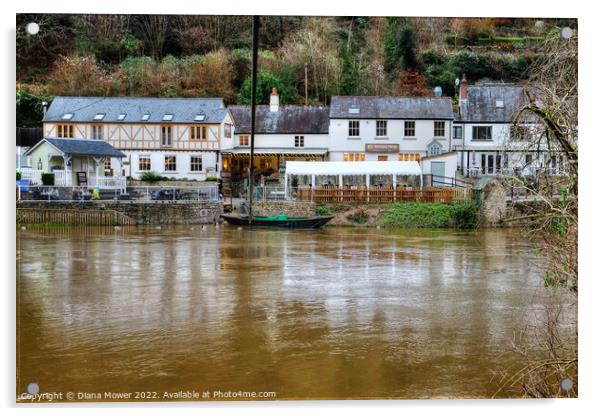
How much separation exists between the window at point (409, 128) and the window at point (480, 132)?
1963mm

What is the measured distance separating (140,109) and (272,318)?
16.5 meters

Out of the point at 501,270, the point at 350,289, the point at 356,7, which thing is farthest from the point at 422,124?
the point at 356,7

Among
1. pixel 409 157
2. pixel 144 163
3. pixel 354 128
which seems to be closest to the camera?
pixel 409 157

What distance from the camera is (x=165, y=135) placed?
79.5 feet

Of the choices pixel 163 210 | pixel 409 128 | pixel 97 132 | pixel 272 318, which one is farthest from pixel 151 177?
pixel 272 318

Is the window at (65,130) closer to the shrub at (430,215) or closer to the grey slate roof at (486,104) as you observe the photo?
the shrub at (430,215)

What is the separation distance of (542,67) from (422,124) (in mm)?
17091

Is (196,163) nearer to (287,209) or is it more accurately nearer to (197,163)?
(197,163)

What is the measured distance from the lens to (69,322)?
768cm

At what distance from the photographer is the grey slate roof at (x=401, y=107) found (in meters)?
21.6

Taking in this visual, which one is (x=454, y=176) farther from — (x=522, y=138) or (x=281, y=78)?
(x=522, y=138)

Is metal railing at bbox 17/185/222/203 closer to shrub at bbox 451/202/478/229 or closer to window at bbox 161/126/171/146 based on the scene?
window at bbox 161/126/171/146

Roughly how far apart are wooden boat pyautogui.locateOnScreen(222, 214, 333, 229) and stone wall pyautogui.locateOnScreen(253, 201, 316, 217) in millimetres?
1263

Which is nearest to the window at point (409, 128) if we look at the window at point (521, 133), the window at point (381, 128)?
the window at point (381, 128)
